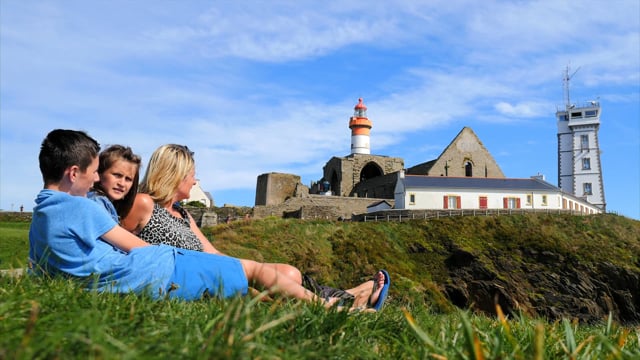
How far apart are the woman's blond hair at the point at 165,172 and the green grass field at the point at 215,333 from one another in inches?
77.4

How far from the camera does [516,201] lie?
3925cm

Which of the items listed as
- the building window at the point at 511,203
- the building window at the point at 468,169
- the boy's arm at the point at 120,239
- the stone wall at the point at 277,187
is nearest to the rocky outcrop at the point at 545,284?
the building window at the point at 511,203

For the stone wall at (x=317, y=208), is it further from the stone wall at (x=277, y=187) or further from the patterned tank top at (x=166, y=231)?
the patterned tank top at (x=166, y=231)

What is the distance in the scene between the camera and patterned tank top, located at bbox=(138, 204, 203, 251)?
461 cm

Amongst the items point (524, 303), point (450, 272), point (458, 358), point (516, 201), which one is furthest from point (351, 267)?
point (458, 358)

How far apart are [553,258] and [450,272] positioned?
21.2ft

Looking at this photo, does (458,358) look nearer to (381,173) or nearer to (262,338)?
(262,338)

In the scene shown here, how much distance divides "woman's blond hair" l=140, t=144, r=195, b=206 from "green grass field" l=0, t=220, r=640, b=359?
1965 millimetres

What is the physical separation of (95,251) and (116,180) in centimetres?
128

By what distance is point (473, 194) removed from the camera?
38562 millimetres

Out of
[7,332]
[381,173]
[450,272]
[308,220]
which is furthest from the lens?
[381,173]

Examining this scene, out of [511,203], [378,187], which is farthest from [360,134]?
[511,203]

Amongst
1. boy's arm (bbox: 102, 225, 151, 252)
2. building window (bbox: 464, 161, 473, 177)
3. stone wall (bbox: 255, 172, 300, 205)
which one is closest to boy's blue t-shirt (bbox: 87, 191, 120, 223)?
boy's arm (bbox: 102, 225, 151, 252)

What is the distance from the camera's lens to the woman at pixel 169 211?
4.54 metres
